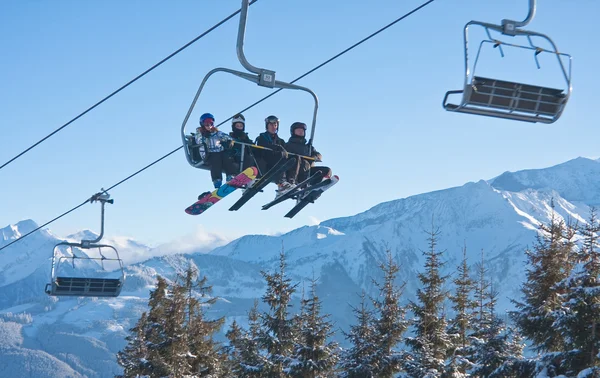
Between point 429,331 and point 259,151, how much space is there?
574 inches

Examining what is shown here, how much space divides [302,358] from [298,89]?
819 inches

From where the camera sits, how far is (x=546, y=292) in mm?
24734

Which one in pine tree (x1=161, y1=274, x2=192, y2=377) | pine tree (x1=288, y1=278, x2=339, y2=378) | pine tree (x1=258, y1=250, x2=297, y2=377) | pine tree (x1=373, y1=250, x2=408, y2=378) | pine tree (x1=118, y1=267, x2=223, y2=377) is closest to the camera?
pine tree (x1=373, y1=250, x2=408, y2=378)

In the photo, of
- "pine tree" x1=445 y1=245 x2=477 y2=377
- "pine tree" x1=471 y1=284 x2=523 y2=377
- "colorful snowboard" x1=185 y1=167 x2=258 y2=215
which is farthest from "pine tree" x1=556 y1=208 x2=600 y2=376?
"colorful snowboard" x1=185 y1=167 x2=258 y2=215

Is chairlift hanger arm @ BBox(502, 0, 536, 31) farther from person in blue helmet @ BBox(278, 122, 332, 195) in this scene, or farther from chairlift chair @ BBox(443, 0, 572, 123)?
person in blue helmet @ BBox(278, 122, 332, 195)

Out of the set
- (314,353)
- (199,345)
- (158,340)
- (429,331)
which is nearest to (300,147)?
(429,331)

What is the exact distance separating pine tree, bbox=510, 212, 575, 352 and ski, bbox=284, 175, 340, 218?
28.4ft

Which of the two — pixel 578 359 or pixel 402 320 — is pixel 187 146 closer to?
pixel 578 359

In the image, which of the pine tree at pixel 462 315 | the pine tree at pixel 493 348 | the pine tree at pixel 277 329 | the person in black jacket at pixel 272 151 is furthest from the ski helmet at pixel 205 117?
the pine tree at pixel 277 329

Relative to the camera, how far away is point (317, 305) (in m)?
35.0

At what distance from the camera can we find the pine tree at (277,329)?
34.1m

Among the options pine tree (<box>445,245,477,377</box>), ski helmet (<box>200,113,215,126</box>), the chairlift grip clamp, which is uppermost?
ski helmet (<box>200,113,215,126</box>)

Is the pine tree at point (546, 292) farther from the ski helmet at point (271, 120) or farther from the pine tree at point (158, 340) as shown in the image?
the pine tree at point (158, 340)

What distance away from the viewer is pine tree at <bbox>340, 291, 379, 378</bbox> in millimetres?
30922
